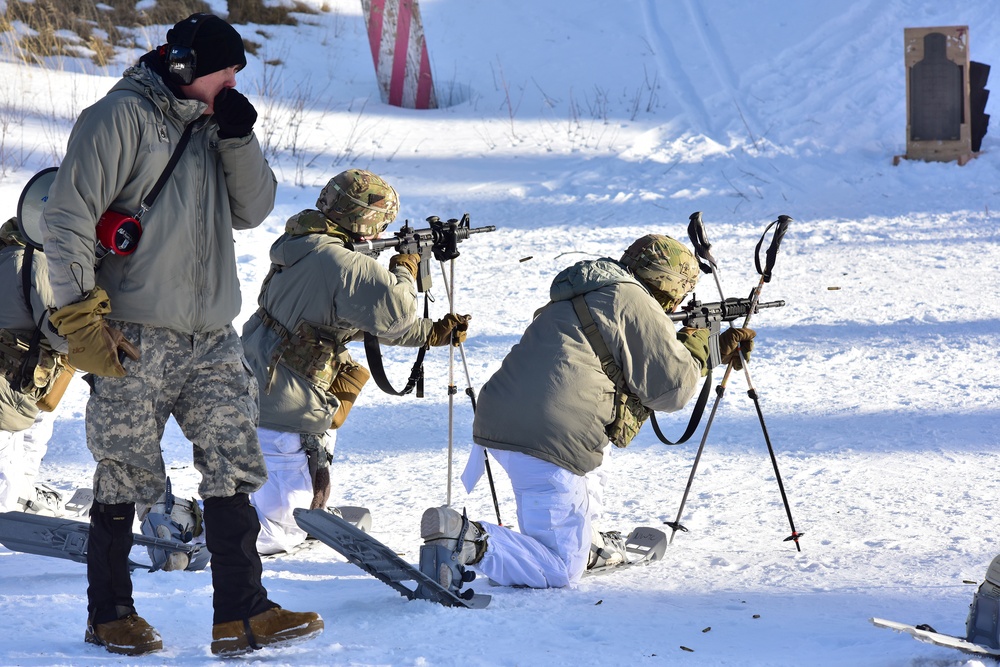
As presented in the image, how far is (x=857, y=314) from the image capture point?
8.79m

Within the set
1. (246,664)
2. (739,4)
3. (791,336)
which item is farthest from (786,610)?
(739,4)

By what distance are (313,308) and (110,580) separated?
5.92ft

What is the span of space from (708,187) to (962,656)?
28.9ft

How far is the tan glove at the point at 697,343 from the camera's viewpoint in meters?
5.05

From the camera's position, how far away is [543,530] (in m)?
4.68

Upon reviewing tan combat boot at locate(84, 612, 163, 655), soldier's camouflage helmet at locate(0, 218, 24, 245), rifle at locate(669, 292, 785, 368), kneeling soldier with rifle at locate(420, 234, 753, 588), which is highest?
soldier's camouflage helmet at locate(0, 218, 24, 245)

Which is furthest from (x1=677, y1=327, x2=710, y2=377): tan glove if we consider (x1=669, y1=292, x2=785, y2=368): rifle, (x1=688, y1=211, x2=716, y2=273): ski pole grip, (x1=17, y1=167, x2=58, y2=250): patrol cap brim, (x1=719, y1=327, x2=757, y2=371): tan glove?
(x1=17, y1=167, x2=58, y2=250): patrol cap brim

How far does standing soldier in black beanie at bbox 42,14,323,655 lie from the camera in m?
3.38

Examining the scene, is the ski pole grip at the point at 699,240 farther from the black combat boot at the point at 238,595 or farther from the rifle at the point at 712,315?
the black combat boot at the point at 238,595

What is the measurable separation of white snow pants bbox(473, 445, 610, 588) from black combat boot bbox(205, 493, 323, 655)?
1.07m

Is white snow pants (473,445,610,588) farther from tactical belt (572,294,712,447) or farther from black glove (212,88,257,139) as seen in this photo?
black glove (212,88,257,139)

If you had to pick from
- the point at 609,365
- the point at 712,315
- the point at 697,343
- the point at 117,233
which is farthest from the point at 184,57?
the point at 712,315

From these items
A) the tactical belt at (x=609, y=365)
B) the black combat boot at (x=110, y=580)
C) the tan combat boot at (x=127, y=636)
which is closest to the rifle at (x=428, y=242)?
the tactical belt at (x=609, y=365)

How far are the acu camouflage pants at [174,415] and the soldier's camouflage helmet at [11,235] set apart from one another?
1.92 m
